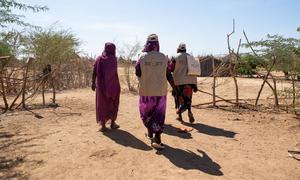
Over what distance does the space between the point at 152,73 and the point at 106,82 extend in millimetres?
1460

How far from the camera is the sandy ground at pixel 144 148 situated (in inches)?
194

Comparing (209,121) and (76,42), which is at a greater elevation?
(76,42)

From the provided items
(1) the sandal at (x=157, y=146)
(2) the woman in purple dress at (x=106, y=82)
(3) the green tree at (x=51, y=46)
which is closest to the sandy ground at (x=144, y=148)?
(1) the sandal at (x=157, y=146)

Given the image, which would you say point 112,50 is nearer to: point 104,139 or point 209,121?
point 104,139

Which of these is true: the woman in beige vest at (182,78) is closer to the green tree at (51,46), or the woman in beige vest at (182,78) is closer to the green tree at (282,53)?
the green tree at (282,53)

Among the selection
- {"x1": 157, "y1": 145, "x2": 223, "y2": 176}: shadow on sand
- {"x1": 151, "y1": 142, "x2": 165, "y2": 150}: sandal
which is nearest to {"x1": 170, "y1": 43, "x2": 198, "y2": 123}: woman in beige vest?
{"x1": 157, "y1": 145, "x2": 223, "y2": 176}: shadow on sand

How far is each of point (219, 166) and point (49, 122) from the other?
4501 millimetres

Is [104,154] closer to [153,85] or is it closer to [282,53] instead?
[153,85]

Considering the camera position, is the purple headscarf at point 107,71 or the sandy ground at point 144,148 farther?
the purple headscarf at point 107,71

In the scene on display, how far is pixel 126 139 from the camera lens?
6.59 metres

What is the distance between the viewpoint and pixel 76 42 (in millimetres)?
21094

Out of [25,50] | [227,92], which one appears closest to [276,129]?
[227,92]

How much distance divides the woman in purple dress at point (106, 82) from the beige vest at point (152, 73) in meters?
1.31

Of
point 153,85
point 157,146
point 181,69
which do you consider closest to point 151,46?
point 153,85
